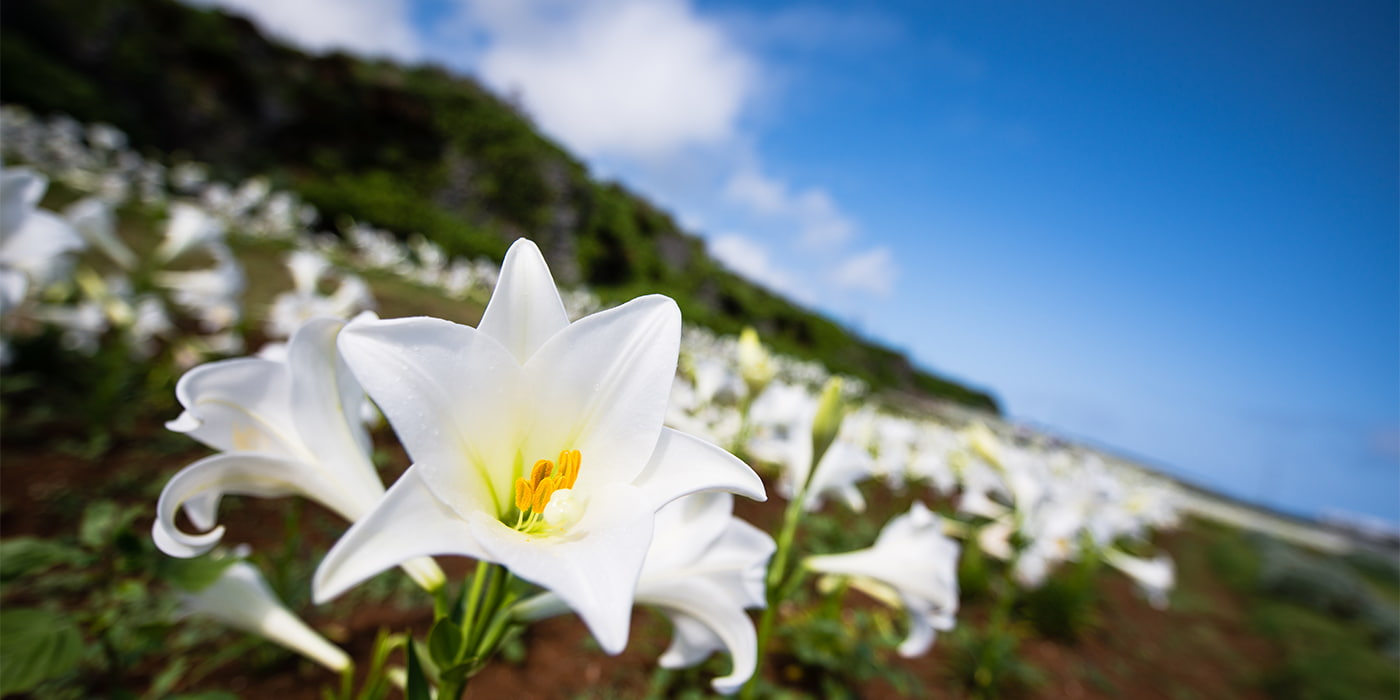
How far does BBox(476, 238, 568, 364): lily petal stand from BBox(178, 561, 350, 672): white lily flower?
0.80 m

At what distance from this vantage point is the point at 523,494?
79cm

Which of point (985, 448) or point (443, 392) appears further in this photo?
point (985, 448)

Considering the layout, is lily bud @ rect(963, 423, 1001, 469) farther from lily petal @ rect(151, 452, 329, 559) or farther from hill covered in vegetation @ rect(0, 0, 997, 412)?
hill covered in vegetation @ rect(0, 0, 997, 412)

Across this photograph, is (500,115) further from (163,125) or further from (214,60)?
(163,125)

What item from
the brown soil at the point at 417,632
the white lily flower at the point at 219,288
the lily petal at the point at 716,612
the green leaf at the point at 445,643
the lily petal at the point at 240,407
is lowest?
the brown soil at the point at 417,632

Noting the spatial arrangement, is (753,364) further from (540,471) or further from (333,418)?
(333,418)

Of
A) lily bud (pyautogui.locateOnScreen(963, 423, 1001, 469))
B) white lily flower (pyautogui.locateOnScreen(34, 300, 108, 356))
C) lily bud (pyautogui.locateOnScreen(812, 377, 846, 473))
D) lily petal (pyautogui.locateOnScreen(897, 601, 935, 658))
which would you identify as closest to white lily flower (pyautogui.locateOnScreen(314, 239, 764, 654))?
lily bud (pyautogui.locateOnScreen(812, 377, 846, 473))

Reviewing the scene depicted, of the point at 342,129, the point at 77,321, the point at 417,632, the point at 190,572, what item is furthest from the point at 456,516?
the point at 342,129

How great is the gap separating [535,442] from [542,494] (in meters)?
0.08

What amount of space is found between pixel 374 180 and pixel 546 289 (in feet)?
50.5

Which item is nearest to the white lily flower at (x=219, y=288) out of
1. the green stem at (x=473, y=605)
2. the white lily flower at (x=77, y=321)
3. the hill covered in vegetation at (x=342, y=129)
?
the white lily flower at (x=77, y=321)

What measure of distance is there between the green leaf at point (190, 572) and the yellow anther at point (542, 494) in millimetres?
575

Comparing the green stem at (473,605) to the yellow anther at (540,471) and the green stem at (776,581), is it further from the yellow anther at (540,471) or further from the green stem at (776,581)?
the green stem at (776,581)

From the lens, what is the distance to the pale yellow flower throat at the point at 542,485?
78 cm
